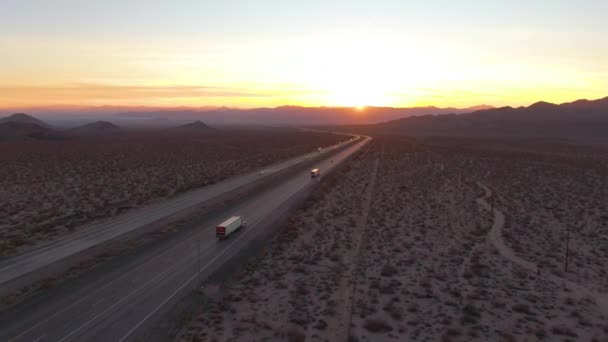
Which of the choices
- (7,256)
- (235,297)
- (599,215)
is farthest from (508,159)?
(7,256)

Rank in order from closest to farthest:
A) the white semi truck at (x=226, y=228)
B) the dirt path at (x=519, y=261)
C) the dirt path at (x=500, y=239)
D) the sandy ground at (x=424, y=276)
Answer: the sandy ground at (x=424, y=276)
the dirt path at (x=519, y=261)
the dirt path at (x=500, y=239)
the white semi truck at (x=226, y=228)

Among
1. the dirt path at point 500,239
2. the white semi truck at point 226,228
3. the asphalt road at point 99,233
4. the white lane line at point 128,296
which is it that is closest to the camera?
the white lane line at point 128,296

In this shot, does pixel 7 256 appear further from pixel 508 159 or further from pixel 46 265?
pixel 508 159

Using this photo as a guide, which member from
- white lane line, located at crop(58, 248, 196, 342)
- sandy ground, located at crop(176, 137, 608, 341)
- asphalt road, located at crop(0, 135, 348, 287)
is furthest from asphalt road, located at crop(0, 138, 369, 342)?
asphalt road, located at crop(0, 135, 348, 287)

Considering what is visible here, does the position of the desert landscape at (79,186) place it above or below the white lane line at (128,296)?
above

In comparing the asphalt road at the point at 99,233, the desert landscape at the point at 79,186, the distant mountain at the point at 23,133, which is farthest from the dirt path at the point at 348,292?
the distant mountain at the point at 23,133

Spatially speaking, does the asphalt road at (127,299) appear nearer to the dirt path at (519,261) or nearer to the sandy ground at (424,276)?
the sandy ground at (424,276)

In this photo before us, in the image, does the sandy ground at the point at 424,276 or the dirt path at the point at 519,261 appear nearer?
the sandy ground at the point at 424,276
